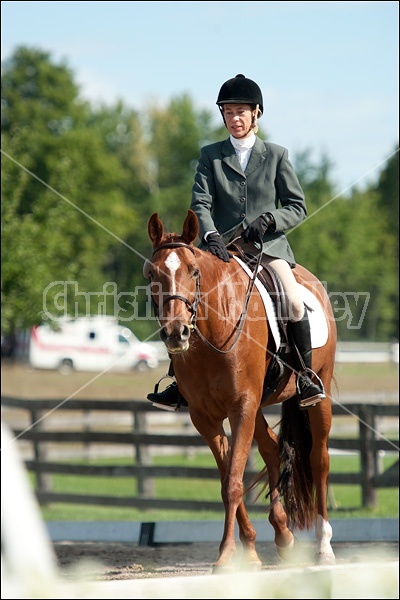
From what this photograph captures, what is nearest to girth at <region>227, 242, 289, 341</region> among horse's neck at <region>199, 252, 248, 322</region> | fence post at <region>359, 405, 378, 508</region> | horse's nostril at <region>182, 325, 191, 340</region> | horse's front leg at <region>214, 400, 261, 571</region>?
horse's neck at <region>199, 252, 248, 322</region>

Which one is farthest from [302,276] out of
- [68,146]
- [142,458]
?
[68,146]

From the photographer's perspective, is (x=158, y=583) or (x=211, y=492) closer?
(x=158, y=583)

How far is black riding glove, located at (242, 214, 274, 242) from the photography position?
6117 millimetres

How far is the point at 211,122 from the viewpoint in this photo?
5412 cm

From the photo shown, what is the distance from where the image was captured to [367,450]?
10.5 metres

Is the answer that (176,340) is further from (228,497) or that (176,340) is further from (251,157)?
(251,157)

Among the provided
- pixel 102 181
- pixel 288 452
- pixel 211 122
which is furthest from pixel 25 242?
pixel 211 122

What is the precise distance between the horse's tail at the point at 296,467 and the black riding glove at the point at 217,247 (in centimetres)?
173

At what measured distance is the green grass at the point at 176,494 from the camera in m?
11.8

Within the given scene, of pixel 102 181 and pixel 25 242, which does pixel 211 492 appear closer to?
pixel 25 242

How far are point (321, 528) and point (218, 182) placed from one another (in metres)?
2.66

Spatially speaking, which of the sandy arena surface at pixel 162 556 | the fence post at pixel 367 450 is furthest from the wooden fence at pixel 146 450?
the sandy arena surface at pixel 162 556

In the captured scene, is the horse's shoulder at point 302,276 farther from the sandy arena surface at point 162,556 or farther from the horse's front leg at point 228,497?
the sandy arena surface at point 162,556

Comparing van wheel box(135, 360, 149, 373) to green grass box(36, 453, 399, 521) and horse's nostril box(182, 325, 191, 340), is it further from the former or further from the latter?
horse's nostril box(182, 325, 191, 340)
